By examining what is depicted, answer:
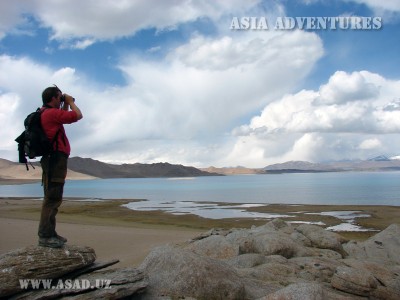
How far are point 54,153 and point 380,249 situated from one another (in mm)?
13546

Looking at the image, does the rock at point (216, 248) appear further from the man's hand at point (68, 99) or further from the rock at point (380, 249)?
the man's hand at point (68, 99)

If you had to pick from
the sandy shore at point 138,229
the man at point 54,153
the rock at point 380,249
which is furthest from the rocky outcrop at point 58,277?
the rock at point 380,249

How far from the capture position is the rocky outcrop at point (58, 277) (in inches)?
263

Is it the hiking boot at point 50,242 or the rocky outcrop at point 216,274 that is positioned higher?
the hiking boot at point 50,242

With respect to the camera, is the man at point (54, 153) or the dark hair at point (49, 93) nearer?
the man at point (54, 153)

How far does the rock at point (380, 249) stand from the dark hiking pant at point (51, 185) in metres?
11.7

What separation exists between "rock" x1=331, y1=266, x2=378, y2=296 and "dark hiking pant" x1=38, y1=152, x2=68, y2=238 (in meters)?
6.54

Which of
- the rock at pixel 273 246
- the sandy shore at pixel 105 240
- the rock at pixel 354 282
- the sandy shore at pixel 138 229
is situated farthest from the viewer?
the sandy shore at pixel 138 229

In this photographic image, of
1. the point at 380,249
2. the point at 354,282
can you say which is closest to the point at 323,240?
the point at 380,249

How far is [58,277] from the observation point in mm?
7074

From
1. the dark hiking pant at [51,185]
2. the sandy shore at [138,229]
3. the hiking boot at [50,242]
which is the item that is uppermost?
the dark hiking pant at [51,185]

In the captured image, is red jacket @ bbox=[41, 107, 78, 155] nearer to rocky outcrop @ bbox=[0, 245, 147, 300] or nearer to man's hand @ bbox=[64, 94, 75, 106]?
man's hand @ bbox=[64, 94, 75, 106]

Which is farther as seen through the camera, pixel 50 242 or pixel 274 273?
pixel 274 273

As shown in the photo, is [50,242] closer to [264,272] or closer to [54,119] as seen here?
[54,119]
